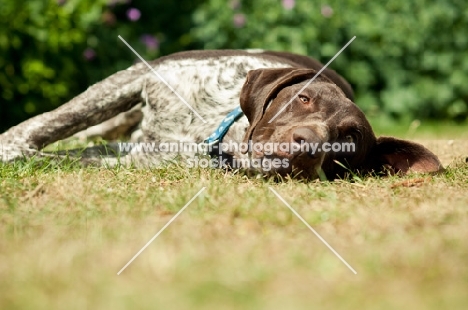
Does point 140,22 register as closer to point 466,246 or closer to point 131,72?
point 131,72

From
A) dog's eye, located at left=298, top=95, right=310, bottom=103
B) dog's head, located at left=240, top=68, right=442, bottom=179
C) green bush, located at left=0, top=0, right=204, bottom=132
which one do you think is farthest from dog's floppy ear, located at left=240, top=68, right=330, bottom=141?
green bush, located at left=0, top=0, right=204, bottom=132

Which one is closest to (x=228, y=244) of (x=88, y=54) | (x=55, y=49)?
(x=55, y=49)

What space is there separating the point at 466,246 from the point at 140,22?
7189 millimetres

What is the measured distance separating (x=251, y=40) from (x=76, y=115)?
158 inches

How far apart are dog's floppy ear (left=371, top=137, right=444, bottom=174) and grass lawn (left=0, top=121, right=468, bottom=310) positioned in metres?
0.40

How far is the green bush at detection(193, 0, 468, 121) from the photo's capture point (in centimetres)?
895

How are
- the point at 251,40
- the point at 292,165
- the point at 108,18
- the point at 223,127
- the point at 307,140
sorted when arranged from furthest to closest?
the point at 251,40, the point at 108,18, the point at 223,127, the point at 292,165, the point at 307,140

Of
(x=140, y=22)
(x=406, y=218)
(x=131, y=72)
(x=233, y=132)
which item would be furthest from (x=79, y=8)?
(x=406, y=218)

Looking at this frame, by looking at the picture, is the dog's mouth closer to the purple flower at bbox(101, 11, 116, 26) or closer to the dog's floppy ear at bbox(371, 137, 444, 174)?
the dog's floppy ear at bbox(371, 137, 444, 174)

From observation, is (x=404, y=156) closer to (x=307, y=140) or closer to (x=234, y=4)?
(x=307, y=140)

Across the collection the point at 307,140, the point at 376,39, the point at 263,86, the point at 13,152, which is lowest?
the point at 376,39

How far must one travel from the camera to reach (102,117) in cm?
557

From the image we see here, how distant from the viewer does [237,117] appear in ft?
16.3

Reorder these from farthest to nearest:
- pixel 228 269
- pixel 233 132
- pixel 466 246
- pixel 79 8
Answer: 1. pixel 79 8
2. pixel 233 132
3. pixel 466 246
4. pixel 228 269
